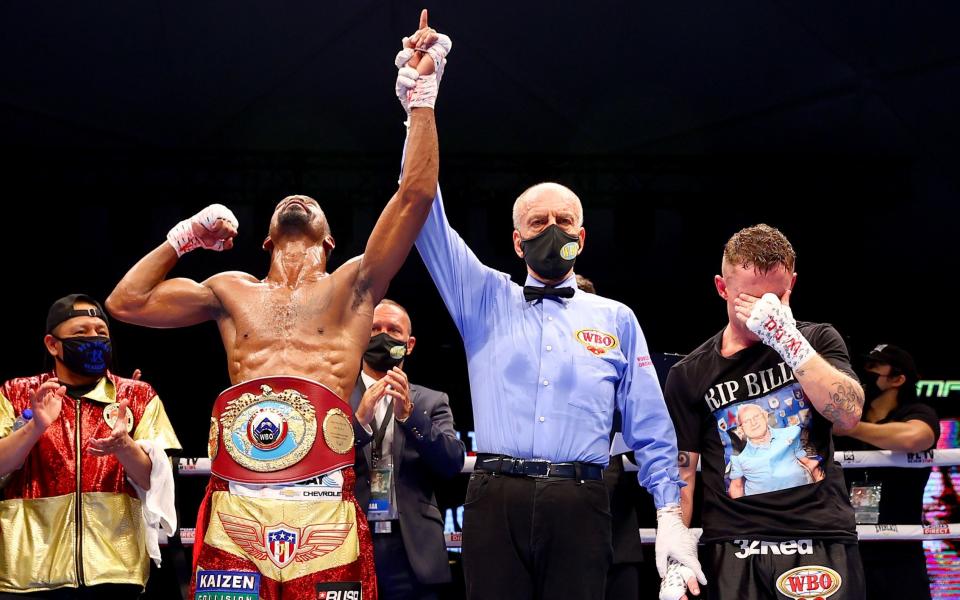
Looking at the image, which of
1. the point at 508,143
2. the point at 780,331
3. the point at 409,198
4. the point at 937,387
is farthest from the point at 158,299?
the point at 937,387

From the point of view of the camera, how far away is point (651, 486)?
2508 millimetres

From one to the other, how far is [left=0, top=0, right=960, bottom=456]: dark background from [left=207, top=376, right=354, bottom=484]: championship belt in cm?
529

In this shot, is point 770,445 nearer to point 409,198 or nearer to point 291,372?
point 409,198

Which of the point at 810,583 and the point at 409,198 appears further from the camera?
the point at 409,198

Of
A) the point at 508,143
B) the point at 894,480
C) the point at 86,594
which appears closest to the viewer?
the point at 86,594

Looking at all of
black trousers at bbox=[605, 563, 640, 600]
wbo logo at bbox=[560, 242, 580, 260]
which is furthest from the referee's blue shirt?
black trousers at bbox=[605, 563, 640, 600]

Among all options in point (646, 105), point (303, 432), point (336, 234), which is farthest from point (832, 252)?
point (303, 432)

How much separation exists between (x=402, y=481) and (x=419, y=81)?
1.35 meters

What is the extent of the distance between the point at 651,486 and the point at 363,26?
5.66 meters

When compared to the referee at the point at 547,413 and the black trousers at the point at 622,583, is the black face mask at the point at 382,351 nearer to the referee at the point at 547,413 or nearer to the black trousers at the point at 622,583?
the referee at the point at 547,413

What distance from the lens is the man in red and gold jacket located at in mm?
2955

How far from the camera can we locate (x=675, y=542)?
7.87ft

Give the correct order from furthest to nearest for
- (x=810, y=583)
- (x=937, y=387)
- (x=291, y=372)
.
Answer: (x=937, y=387)
(x=291, y=372)
(x=810, y=583)

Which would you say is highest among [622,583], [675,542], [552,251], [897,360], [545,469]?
[552,251]
